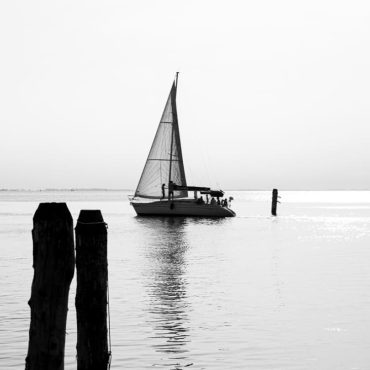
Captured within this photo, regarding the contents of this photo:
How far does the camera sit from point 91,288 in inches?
367

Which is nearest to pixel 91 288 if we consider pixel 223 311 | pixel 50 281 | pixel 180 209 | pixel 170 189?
pixel 50 281

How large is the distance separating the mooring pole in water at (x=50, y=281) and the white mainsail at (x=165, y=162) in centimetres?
6530

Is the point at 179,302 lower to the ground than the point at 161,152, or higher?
lower

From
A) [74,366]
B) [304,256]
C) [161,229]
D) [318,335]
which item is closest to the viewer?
[74,366]

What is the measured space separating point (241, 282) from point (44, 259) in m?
16.8

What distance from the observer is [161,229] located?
5944 centimetres

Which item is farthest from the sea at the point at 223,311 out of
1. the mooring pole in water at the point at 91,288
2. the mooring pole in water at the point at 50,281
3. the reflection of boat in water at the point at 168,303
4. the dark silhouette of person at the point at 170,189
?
the dark silhouette of person at the point at 170,189

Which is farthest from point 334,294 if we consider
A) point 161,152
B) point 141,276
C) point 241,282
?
point 161,152

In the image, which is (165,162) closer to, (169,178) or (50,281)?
(169,178)

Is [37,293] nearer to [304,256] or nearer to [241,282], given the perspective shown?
[241,282]

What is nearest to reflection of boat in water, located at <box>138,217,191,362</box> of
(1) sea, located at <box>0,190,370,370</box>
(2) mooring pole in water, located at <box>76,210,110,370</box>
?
(1) sea, located at <box>0,190,370,370</box>

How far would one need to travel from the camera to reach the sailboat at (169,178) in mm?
74250

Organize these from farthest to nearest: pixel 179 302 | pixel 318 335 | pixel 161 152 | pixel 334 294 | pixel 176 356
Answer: pixel 161 152
pixel 334 294
pixel 179 302
pixel 318 335
pixel 176 356

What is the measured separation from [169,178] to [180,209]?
11.3 feet
